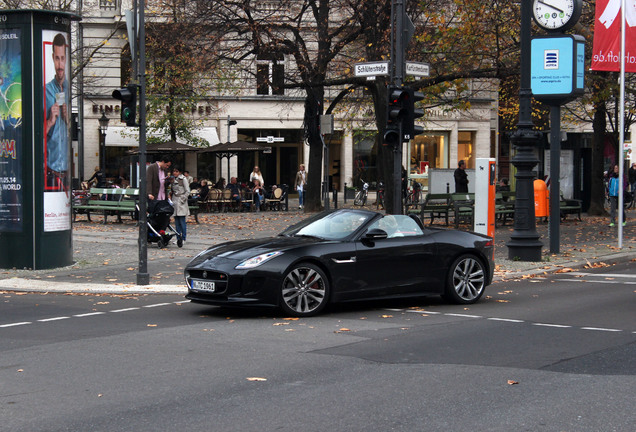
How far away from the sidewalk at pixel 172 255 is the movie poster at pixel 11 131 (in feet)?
3.52

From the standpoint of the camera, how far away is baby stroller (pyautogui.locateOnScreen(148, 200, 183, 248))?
769 inches

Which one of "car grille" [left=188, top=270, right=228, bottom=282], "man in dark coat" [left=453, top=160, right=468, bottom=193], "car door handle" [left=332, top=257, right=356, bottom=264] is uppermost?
"man in dark coat" [left=453, top=160, right=468, bottom=193]

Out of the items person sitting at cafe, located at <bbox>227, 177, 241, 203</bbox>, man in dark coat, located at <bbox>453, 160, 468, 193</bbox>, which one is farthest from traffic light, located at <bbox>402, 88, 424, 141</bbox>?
person sitting at cafe, located at <bbox>227, 177, 241, 203</bbox>

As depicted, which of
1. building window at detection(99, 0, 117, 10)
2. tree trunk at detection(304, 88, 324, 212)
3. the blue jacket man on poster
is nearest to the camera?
the blue jacket man on poster

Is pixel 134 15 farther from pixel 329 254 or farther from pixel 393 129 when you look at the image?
pixel 329 254

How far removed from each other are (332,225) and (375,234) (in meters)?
0.66

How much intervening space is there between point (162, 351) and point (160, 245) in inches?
453

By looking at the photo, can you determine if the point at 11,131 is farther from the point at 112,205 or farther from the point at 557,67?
the point at 557,67

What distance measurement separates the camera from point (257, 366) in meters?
7.80

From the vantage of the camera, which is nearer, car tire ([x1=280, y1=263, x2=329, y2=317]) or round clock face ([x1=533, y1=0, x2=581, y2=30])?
car tire ([x1=280, y1=263, x2=329, y2=317])

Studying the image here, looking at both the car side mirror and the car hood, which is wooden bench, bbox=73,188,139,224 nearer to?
the car hood

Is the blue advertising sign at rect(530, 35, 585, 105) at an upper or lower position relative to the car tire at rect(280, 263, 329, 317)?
upper

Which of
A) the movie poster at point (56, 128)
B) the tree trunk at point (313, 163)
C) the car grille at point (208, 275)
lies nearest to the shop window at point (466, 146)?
the tree trunk at point (313, 163)

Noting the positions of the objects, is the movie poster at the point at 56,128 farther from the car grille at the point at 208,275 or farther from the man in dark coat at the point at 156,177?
the car grille at the point at 208,275
